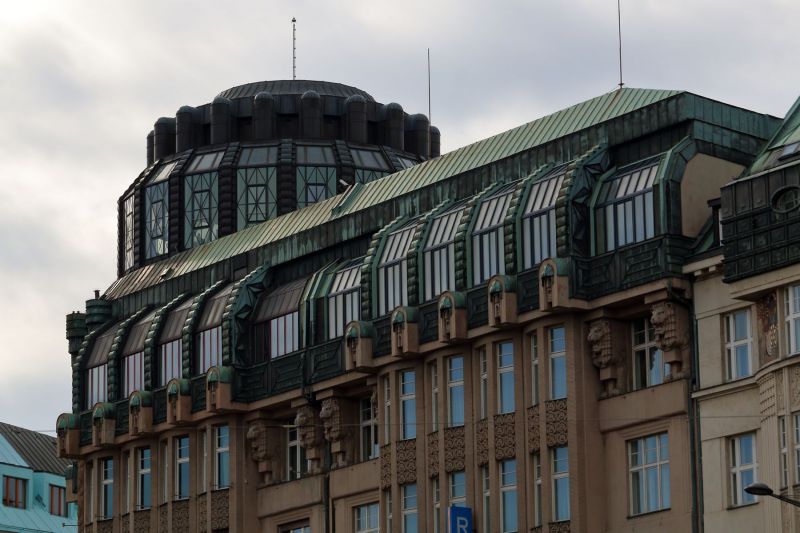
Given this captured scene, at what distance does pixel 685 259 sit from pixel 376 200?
19349mm

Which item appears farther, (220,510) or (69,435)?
(69,435)

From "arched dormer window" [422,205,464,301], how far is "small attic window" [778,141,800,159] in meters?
13.4

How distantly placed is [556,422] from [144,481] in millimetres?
25386

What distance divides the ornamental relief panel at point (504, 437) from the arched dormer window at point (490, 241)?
15.6 feet

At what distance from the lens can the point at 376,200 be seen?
85875mm

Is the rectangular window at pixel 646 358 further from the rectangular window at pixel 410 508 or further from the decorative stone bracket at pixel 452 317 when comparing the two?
the rectangular window at pixel 410 508

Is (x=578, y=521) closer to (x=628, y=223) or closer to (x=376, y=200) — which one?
(x=628, y=223)

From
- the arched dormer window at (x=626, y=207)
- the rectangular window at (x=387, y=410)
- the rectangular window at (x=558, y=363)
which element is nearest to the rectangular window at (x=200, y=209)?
the rectangular window at (x=387, y=410)

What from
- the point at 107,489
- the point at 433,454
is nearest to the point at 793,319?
the point at 433,454

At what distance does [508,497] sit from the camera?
240 ft

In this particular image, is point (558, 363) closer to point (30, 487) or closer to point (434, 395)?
point (434, 395)

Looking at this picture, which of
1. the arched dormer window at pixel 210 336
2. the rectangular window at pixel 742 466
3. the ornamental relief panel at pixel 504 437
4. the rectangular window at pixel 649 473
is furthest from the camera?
the arched dormer window at pixel 210 336

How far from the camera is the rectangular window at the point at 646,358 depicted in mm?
70500

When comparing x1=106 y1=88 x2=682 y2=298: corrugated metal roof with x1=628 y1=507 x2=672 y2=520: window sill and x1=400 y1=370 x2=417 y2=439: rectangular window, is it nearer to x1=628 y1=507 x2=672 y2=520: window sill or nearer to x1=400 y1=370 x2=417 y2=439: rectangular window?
x1=400 y1=370 x2=417 y2=439: rectangular window
